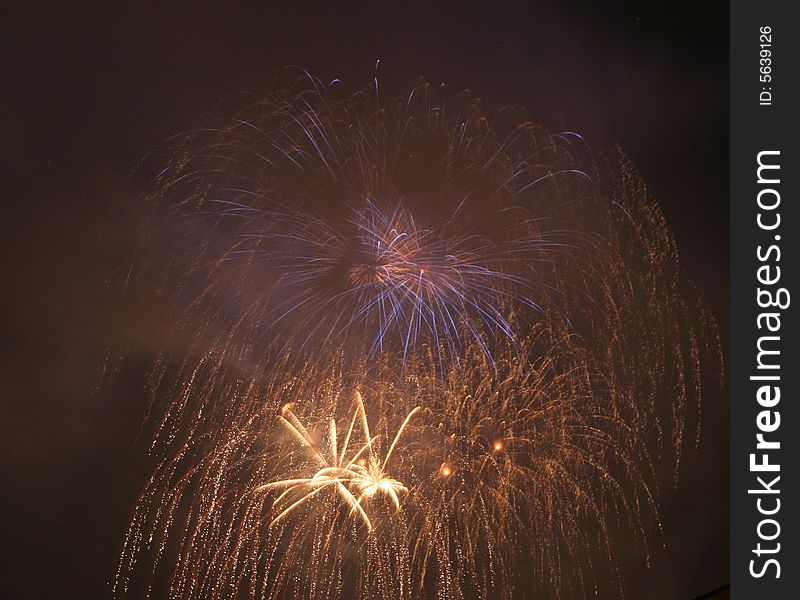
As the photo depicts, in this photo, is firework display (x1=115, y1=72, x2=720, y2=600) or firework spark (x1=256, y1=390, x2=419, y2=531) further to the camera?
firework spark (x1=256, y1=390, x2=419, y2=531)

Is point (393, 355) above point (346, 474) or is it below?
above

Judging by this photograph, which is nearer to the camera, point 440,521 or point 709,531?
point 440,521

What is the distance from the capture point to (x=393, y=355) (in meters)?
6.06

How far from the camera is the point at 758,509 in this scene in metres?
6.98

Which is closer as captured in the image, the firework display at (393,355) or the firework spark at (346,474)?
the firework display at (393,355)

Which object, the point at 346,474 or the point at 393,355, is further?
A: the point at 393,355

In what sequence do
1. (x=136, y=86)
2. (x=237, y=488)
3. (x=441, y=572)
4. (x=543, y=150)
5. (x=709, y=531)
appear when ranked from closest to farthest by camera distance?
(x=136, y=86), (x=237, y=488), (x=441, y=572), (x=543, y=150), (x=709, y=531)

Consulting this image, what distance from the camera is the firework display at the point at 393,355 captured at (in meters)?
5.25

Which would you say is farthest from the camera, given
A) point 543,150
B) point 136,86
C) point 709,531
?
point 709,531

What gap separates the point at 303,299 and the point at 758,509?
4439 mm

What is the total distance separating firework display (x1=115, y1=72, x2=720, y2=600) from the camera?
5254mm

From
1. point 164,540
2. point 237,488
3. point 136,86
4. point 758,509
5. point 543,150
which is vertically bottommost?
point 164,540

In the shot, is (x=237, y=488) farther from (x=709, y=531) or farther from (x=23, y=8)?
(x=709, y=531)

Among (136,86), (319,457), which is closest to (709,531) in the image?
(319,457)
